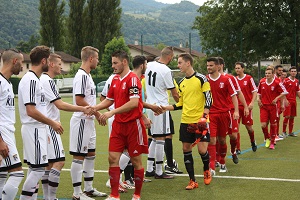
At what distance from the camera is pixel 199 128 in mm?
8375

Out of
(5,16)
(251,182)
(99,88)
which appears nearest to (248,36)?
(99,88)

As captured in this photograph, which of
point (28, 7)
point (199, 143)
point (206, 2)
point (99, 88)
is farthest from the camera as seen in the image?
point (28, 7)

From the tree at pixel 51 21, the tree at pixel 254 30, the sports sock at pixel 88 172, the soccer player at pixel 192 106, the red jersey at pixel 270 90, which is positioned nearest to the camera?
the sports sock at pixel 88 172

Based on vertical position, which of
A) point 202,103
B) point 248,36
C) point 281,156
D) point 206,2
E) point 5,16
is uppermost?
point 5,16

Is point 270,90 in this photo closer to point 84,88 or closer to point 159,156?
point 159,156

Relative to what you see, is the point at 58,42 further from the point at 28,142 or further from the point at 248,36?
the point at 28,142

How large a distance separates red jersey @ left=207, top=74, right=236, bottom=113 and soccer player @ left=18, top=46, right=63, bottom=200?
4.21m

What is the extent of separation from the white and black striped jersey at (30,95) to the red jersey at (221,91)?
13.7 feet

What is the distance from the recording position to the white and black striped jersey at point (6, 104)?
6.17 m

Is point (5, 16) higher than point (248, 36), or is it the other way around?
point (5, 16)

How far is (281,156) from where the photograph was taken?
38.1 feet

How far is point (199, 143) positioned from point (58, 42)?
7089 centimetres

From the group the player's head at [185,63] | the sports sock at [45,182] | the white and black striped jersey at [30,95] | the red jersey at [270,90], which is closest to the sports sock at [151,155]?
the player's head at [185,63]

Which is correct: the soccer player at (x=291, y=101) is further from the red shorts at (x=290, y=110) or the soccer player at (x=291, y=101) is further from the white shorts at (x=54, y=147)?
the white shorts at (x=54, y=147)
